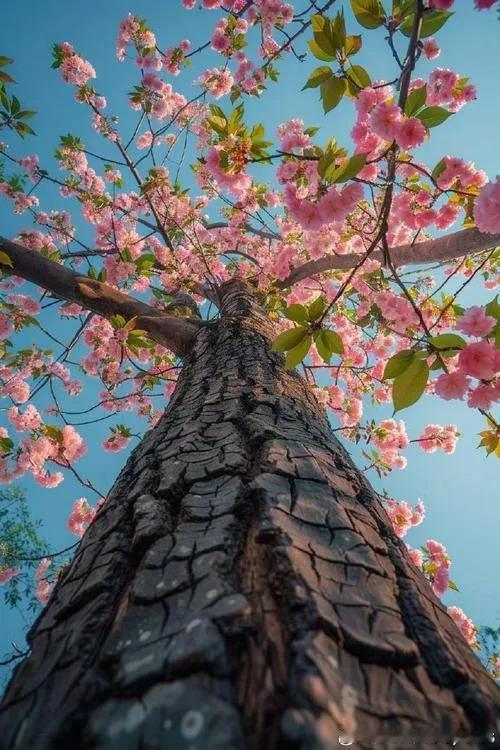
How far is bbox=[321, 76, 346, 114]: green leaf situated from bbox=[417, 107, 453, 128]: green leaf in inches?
12.1

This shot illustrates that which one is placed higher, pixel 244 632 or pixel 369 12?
pixel 369 12

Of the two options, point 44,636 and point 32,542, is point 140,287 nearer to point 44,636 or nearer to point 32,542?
point 44,636

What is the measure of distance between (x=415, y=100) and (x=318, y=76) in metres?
0.37

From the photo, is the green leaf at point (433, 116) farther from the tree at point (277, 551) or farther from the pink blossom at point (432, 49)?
the pink blossom at point (432, 49)

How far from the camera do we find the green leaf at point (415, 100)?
4.32 ft

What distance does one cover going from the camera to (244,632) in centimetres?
46

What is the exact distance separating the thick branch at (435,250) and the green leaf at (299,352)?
175 cm

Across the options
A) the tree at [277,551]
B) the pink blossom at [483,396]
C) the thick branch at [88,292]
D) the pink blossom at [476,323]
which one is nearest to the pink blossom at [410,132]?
the tree at [277,551]

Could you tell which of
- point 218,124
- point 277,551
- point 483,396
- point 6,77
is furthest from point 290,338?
point 6,77

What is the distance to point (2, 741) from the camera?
17.1 inches

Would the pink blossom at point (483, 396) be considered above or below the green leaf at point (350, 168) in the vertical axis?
below

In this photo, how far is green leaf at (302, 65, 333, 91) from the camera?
4.65 ft

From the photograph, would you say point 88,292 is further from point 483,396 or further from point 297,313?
point 483,396

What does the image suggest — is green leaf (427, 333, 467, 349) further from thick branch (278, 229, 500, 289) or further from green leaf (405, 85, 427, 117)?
thick branch (278, 229, 500, 289)
